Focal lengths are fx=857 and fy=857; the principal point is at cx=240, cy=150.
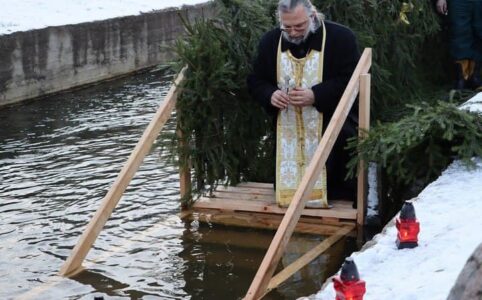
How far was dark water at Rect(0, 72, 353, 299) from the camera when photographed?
5734mm

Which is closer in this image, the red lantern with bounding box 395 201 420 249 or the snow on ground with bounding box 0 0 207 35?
the red lantern with bounding box 395 201 420 249

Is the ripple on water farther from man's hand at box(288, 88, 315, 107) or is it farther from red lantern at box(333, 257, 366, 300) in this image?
red lantern at box(333, 257, 366, 300)

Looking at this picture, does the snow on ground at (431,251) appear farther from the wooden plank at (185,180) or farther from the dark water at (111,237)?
the wooden plank at (185,180)

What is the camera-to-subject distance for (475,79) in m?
8.37

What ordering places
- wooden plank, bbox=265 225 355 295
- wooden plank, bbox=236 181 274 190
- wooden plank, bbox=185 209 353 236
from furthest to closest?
wooden plank, bbox=236 181 274 190 → wooden plank, bbox=185 209 353 236 → wooden plank, bbox=265 225 355 295

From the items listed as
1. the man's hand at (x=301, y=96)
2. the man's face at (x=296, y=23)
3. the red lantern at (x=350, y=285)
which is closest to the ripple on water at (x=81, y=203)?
the man's hand at (x=301, y=96)

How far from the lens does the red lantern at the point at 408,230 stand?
452 cm

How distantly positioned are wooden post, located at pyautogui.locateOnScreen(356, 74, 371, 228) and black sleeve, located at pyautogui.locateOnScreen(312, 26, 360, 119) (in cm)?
18

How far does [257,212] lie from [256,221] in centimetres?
12

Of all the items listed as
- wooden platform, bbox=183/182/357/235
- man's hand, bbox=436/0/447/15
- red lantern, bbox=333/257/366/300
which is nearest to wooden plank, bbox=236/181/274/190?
wooden platform, bbox=183/182/357/235

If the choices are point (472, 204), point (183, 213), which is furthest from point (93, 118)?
point (472, 204)

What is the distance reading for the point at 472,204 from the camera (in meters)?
5.06

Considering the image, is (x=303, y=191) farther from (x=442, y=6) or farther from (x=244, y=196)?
(x=442, y=6)

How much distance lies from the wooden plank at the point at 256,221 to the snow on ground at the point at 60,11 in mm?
Result: 6845
